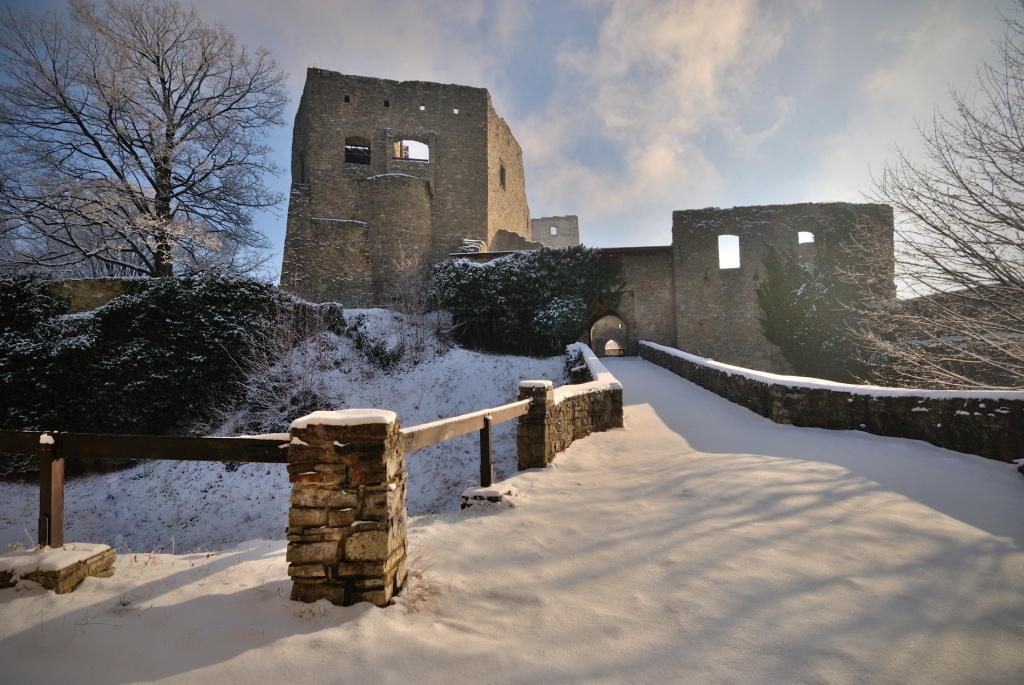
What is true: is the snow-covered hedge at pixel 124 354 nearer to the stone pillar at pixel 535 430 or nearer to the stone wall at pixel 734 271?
the stone pillar at pixel 535 430

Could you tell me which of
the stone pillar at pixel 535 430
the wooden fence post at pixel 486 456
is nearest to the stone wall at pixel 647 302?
the stone pillar at pixel 535 430

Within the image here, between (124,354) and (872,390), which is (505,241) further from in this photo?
(872,390)

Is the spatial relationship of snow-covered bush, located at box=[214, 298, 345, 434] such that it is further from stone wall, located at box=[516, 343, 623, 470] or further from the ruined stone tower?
stone wall, located at box=[516, 343, 623, 470]

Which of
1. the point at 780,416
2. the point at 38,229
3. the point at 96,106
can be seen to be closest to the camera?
the point at 780,416

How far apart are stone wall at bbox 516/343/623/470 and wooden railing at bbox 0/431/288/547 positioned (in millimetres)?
3268

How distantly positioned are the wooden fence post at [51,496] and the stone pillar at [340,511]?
5.38 ft

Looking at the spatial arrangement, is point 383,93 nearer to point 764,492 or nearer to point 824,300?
point 824,300

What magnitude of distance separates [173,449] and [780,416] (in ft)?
27.6

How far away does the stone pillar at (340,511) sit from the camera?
2484 millimetres

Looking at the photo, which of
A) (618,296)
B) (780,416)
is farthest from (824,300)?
(780,416)

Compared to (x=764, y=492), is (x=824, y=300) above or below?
above

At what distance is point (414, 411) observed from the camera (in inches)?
555

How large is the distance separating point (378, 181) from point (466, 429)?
20640mm

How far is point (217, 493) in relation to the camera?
10.8 m
